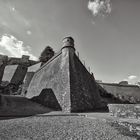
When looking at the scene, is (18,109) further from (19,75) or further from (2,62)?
(2,62)

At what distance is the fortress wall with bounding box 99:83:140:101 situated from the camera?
103ft

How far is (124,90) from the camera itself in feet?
107

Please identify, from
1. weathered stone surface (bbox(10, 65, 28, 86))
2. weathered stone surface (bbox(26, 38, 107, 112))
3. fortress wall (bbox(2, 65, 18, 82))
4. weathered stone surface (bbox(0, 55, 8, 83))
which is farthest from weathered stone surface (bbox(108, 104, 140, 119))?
weathered stone surface (bbox(0, 55, 8, 83))

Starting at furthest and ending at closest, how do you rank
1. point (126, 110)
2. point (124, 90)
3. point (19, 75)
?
point (124, 90) → point (19, 75) → point (126, 110)

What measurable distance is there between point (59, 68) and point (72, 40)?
159 inches

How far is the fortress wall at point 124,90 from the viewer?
31372 mm

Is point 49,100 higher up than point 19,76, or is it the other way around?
point 19,76

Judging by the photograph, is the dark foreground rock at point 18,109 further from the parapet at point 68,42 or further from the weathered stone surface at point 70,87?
the parapet at point 68,42

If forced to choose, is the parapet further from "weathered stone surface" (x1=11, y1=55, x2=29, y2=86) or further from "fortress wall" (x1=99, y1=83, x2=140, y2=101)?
"fortress wall" (x1=99, y1=83, x2=140, y2=101)

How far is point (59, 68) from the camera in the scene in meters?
12.6

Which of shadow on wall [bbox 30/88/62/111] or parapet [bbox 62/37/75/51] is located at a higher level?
parapet [bbox 62/37/75/51]

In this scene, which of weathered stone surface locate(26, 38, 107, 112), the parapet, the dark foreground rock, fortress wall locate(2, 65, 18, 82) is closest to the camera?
the dark foreground rock

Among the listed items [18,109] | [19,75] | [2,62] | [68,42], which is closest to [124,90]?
[68,42]

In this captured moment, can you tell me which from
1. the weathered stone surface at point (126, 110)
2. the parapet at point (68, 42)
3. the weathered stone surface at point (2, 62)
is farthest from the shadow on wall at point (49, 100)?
the weathered stone surface at point (2, 62)
